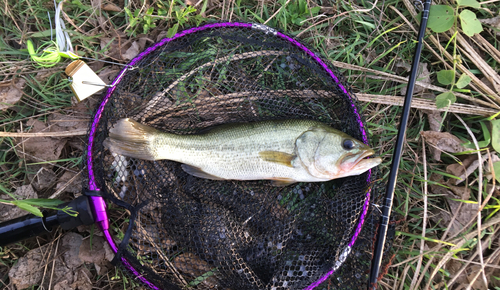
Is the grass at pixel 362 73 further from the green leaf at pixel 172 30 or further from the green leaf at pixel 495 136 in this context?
the green leaf at pixel 495 136

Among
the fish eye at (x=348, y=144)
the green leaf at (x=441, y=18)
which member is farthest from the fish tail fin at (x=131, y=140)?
the green leaf at (x=441, y=18)

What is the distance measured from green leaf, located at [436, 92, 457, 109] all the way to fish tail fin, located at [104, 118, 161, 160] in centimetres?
304

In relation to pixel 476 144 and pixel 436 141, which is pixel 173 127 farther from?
pixel 476 144

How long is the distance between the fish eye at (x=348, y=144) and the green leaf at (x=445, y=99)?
1261 millimetres

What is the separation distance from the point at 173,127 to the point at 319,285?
2.14m

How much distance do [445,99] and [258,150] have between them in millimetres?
2165

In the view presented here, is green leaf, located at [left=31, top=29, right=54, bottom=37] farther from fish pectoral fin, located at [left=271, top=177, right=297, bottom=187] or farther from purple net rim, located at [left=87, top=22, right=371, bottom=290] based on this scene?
fish pectoral fin, located at [left=271, top=177, right=297, bottom=187]

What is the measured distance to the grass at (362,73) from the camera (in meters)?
3.22

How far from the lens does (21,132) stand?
3.24m

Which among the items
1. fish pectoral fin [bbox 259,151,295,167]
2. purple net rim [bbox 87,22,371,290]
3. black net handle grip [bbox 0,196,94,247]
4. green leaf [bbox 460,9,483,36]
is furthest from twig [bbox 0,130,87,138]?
green leaf [bbox 460,9,483,36]

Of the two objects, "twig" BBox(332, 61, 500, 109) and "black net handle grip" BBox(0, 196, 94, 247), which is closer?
"black net handle grip" BBox(0, 196, 94, 247)

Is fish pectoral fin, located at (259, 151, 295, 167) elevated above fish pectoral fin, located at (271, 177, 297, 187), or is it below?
above

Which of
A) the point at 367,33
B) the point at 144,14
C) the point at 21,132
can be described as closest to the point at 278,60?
the point at 367,33

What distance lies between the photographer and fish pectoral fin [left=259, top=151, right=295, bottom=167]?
2.87 meters
